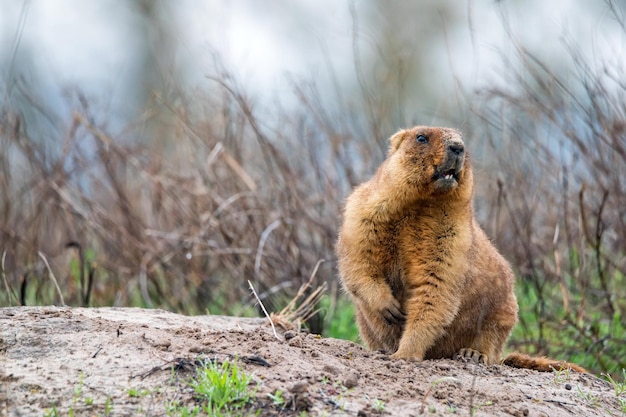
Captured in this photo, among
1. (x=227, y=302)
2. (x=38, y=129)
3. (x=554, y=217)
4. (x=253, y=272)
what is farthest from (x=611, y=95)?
(x=38, y=129)

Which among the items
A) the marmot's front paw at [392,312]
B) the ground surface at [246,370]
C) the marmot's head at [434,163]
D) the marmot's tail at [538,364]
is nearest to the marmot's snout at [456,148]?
the marmot's head at [434,163]

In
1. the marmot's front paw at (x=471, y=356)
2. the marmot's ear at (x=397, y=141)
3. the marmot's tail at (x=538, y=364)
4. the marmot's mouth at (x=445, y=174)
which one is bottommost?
the marmot's tail at (x=538, y=364)

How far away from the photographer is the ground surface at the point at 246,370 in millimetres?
3568

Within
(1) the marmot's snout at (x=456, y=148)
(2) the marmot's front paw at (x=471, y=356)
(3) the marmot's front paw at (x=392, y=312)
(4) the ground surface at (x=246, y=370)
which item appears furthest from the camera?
(2) the marmot's front paw at (x=471, y=356)

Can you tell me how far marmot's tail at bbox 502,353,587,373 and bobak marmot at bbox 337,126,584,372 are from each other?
0.88 ft

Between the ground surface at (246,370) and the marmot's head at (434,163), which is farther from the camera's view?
the marmot's head at (434,163)

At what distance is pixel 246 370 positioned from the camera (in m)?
3.88

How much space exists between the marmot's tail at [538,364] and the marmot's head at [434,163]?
1256mm

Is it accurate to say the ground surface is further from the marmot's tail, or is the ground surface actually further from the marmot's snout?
the marmot's snout

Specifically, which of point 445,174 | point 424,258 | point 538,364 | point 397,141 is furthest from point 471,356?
point 397,141

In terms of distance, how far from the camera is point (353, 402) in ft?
12.2

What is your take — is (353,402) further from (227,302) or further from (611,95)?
(227,302)

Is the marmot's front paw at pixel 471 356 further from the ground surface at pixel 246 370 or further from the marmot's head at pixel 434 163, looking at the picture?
the marmot's head at pixel 434 163

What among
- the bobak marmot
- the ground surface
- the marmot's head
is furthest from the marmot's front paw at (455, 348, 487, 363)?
the marmot's head
